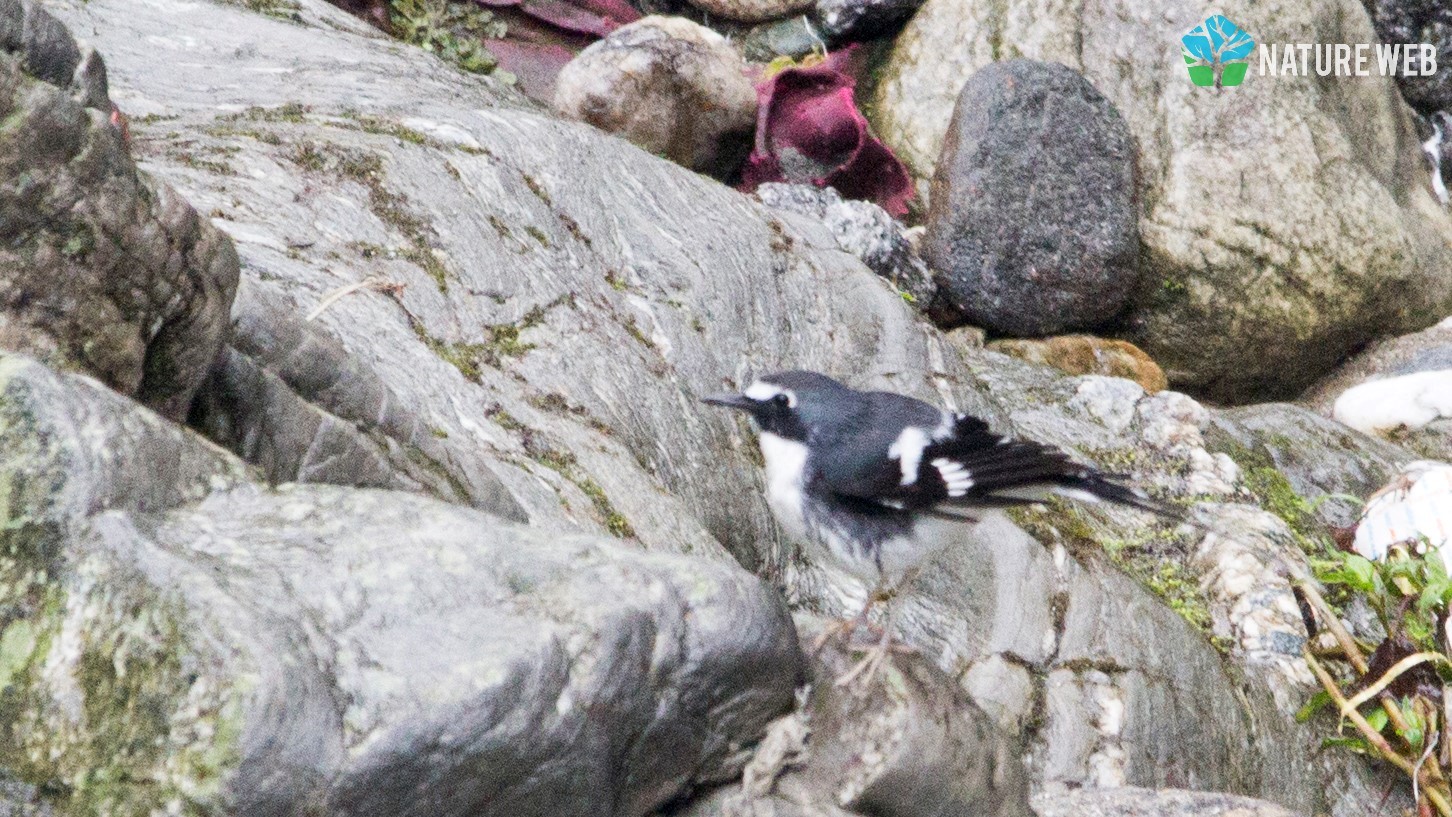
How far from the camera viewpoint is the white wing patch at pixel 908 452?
3.44 m

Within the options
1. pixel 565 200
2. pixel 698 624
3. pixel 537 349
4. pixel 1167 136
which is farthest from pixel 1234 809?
pixel 1167 136

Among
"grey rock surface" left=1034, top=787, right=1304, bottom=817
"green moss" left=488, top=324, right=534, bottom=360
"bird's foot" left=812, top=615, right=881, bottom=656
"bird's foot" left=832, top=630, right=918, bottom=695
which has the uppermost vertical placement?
"bird's foot" left=832, top=630, right=918, bottom=695

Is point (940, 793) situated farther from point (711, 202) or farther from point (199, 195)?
point (711, 202)

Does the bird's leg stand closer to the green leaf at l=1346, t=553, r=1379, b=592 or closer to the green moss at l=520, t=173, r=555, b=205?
the green moss at l=520, t=173, r=555, b=205

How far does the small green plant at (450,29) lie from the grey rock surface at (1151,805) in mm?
6936

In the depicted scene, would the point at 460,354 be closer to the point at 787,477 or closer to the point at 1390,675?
the point at 787,477

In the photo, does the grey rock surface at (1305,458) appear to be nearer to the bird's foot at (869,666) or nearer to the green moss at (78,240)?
the bird's foot at (869,666)

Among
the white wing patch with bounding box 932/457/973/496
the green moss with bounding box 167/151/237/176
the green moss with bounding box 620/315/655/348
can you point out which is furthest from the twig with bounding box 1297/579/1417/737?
the green moss with bounding box 167/151/237/176

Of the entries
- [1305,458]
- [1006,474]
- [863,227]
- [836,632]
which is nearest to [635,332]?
[1006,474]

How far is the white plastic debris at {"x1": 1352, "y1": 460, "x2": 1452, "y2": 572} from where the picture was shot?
675cm

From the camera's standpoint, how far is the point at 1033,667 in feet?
17.3

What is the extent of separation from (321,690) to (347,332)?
2.35 metres

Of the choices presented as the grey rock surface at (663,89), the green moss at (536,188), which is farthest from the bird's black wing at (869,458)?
the grey rock surface at (663,89)

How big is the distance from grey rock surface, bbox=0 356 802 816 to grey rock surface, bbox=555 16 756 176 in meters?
6.65
